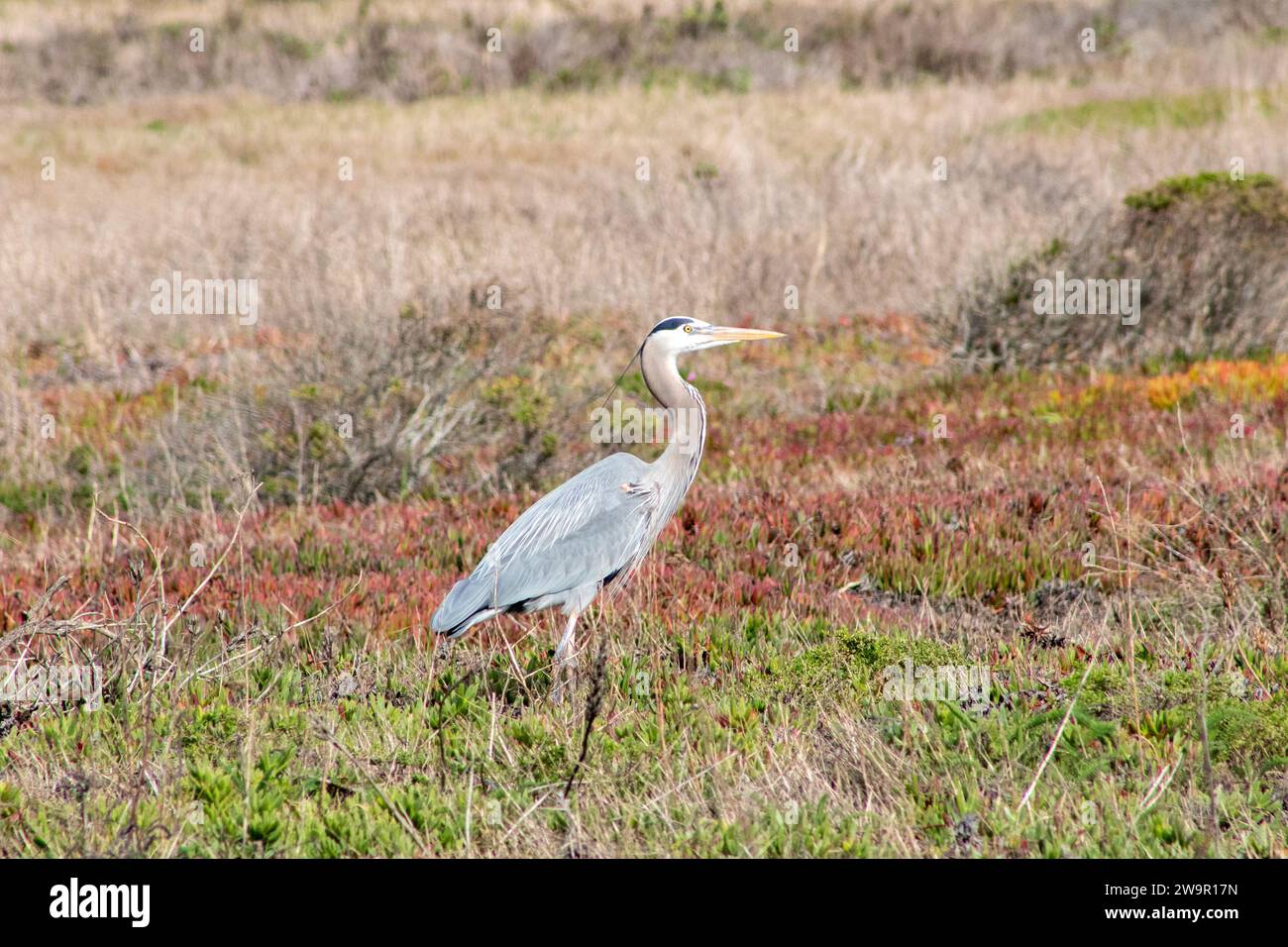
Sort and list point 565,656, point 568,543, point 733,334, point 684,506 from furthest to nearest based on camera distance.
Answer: point 684,506 → point 733,334 → point 568,543 → point 565,656

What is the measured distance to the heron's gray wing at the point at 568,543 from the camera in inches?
196

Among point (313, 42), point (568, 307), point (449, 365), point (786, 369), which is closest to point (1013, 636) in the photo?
point (449, 365)

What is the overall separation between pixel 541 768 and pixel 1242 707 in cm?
222

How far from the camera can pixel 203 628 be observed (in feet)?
17.6

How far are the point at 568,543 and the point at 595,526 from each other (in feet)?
0.43

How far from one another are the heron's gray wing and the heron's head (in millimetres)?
517

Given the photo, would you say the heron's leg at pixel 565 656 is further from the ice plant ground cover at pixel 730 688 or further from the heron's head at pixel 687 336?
the heron's head at pixel 687 336

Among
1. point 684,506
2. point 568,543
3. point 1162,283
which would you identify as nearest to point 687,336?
point 568,543

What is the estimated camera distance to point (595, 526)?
5121mm

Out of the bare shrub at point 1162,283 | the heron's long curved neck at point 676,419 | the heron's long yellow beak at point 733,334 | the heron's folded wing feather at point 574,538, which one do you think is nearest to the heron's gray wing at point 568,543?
the heron's folded wing feather at point 574,538

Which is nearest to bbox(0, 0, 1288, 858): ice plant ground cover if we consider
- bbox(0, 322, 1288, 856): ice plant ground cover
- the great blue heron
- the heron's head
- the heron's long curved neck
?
bbox(0, 322, 1288, 856): ice plant ground cover

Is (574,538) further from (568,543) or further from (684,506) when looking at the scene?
(684,506)

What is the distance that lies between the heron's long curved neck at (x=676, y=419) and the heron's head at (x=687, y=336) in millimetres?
39

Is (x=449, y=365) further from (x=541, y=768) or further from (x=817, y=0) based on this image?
(x=817, y=0)
